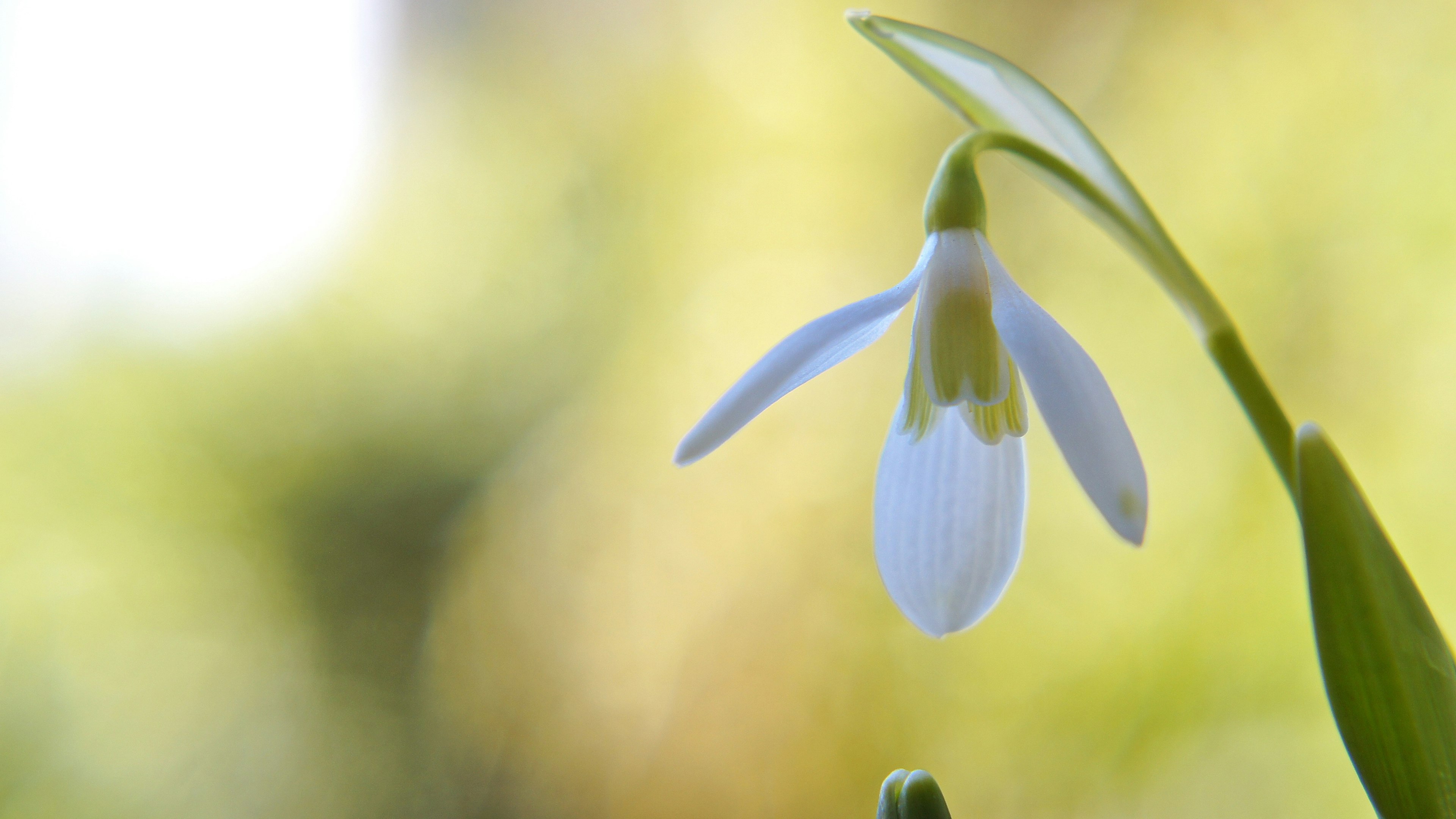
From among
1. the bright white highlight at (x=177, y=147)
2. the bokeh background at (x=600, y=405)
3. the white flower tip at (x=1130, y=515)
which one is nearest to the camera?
the white flower tip at (x=1130, y=515)

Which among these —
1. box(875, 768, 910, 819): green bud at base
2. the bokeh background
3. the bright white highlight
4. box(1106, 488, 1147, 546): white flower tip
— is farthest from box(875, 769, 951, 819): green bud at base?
the bright white highlight

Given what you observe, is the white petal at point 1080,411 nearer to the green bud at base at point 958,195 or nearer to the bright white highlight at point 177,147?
the green bud at base at point 958,195

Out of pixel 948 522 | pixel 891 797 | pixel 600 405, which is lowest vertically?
pixel 891 797

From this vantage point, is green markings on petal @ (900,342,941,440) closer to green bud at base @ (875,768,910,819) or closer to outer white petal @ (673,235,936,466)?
outer white petal @ (673,235,936,466)

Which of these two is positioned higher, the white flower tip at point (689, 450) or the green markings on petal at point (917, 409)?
the green markings on petal at point (917, 409)

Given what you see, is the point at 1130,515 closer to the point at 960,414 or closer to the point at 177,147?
the point at 960,414

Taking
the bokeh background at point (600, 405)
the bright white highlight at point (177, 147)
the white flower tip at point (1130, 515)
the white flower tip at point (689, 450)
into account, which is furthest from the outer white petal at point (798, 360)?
the bright white highlight at point (177, 147)

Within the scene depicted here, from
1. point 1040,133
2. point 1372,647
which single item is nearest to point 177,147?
point 1040,133
